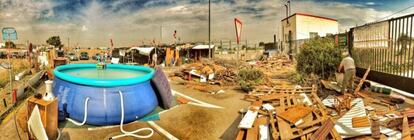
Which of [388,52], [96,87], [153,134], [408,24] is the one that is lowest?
[153,134]

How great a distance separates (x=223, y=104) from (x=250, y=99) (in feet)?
3.06

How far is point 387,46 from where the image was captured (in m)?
9.59

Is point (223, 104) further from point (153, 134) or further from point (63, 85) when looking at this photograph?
point (63, 85)

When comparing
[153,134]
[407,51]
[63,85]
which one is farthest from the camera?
[407,51]

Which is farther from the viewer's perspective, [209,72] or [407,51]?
[209,72]

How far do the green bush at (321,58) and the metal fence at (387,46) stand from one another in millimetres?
901

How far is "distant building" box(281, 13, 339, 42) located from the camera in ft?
83.2

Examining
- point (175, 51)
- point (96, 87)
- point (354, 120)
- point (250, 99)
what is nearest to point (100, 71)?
point (96, 87)

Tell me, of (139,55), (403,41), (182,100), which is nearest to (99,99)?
(182,100)

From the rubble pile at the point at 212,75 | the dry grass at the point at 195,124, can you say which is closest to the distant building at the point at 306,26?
the rubble pile at the point at 212,75

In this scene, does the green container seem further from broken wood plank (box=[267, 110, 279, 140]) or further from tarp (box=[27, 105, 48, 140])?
tarp (box=[27, 105, 48, 140])

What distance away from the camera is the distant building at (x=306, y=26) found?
25359 millimetres

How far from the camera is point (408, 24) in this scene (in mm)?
8469

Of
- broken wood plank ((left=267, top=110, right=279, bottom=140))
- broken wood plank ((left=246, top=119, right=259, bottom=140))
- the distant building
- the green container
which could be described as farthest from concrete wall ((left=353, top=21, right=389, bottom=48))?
the distant building
